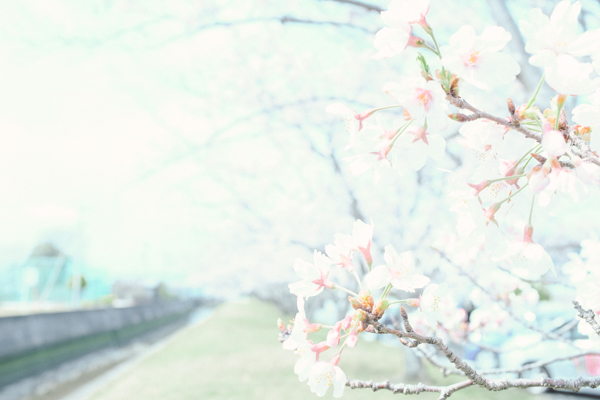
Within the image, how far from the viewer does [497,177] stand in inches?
28.1

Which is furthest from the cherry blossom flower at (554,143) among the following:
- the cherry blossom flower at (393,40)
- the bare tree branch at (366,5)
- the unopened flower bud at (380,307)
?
the bare tree branch at (366,5)

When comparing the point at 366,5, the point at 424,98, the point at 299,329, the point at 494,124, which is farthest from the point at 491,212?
the point at 366,5

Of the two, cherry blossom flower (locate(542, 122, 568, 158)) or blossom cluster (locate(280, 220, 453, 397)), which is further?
blossom cluster (locate(280, 220, 453, 397))

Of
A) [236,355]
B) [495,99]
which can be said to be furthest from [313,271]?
[236,355]

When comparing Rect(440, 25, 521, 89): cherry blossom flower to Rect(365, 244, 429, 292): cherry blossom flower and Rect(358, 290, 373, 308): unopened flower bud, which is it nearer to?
Rect(365, 244, 429, 292): cherry blossom flower

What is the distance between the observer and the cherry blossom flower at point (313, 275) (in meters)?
0.79

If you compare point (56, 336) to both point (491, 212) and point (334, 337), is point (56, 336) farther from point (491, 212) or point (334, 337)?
point (491, 212)

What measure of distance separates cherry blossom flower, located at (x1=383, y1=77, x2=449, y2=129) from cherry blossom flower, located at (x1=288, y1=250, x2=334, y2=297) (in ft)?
1.02

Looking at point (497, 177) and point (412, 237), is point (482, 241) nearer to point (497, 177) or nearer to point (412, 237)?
point (497, 177)

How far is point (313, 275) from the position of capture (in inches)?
31.3

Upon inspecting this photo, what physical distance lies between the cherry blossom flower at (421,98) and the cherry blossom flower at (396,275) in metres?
0.22

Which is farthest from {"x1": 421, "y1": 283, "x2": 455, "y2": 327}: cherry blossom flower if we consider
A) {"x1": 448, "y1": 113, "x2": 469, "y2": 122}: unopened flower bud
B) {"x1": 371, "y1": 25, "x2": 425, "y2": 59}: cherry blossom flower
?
{"x1": 371, "y1": 25, "x2": 425, "y2": 59}: cherry blossom flower

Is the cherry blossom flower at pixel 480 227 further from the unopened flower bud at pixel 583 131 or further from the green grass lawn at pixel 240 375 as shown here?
the green grass lawn at pixel 240 375

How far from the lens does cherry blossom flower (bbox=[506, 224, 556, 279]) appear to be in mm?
719
